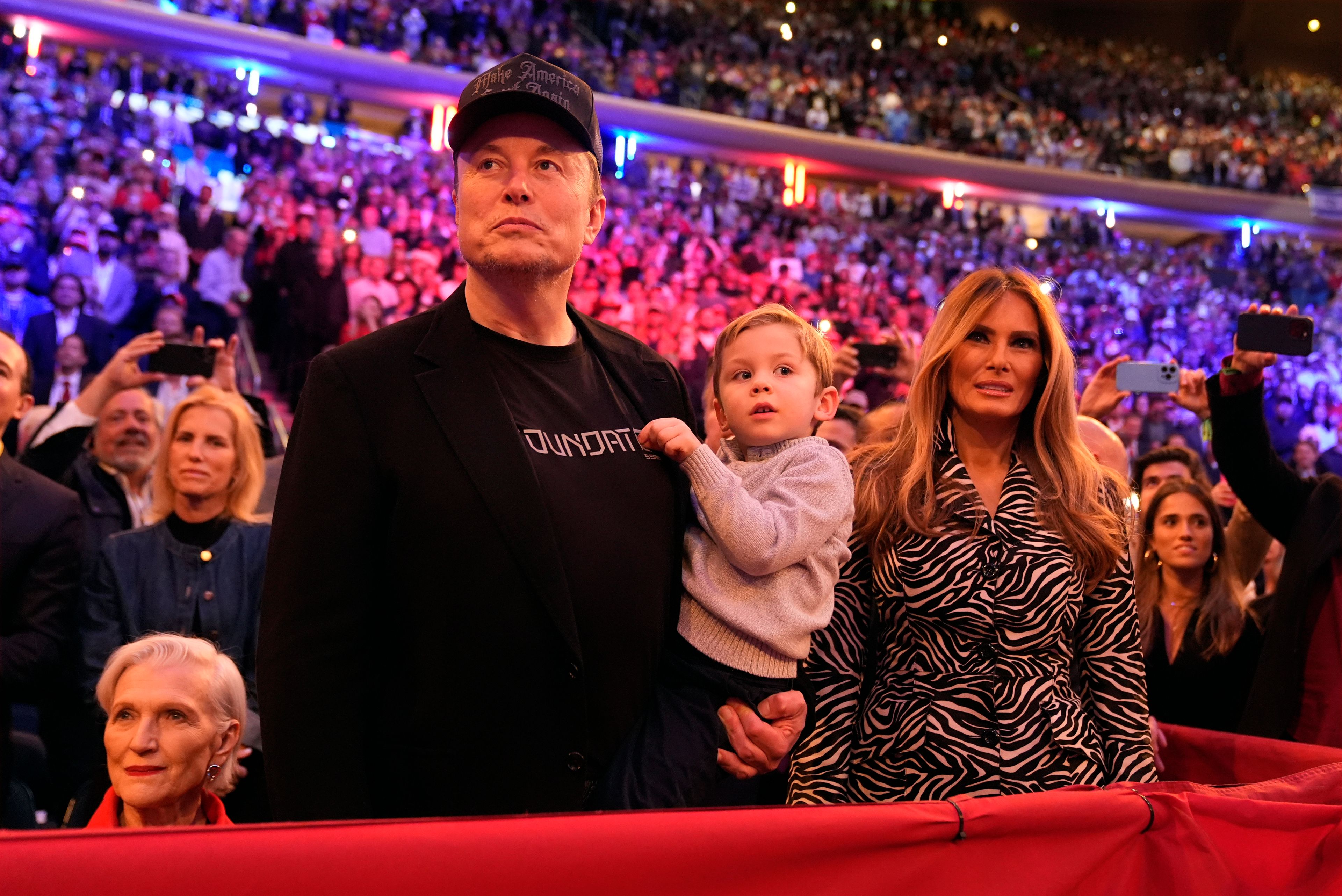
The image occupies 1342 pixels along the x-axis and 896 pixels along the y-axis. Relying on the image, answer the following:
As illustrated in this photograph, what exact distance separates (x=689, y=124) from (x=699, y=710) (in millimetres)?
14245

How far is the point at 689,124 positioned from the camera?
582 inches

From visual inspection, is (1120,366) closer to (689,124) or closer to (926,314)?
(926,314)

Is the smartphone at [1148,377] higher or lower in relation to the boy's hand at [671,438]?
higher

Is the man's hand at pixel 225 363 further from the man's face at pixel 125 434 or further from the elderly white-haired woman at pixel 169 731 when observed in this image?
the elderly white-haired woman at pixel 169 731

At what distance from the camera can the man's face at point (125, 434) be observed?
10.5 feet

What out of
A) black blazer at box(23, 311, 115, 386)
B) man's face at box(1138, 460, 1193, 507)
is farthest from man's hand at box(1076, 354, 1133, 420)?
black blazer at box(23, 311, 115, 386)

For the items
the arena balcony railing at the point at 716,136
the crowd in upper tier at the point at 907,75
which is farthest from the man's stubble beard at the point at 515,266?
the crowd in upper tier at the point at 907,75

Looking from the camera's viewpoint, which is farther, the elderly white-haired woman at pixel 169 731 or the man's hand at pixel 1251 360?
the man's hand at pixel 1251 360

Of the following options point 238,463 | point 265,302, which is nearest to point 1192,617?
point 238,463

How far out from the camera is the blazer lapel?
1.22 m

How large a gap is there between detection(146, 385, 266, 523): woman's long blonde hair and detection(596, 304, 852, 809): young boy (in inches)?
62.5

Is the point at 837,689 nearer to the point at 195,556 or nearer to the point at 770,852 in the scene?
the point at 770,852

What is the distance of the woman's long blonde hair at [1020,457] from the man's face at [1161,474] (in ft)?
5.05

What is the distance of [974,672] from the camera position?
1560mm
